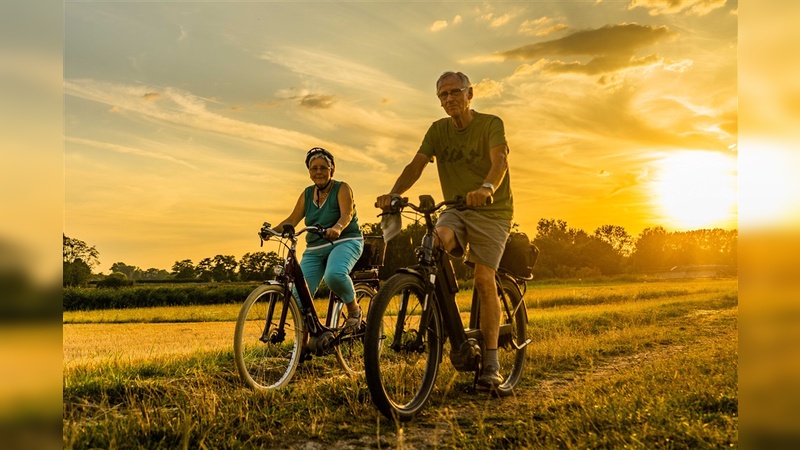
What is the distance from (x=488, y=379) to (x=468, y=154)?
1.84 meters

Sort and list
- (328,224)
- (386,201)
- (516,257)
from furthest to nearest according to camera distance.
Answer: (328,224)
(516,257)
(386,201)

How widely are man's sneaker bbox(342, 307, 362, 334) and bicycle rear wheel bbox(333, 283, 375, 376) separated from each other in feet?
0.13

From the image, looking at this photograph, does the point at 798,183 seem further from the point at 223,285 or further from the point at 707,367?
the point at 223,285

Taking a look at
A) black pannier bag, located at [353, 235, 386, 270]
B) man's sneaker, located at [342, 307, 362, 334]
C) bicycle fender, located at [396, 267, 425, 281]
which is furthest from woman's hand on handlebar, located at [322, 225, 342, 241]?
bicycle fender, located at [396, 267, 425, 281]

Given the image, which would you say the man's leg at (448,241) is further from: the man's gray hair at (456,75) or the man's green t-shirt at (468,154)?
the man's gray hair at (456,75)

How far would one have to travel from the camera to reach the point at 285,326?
6562 millimetres

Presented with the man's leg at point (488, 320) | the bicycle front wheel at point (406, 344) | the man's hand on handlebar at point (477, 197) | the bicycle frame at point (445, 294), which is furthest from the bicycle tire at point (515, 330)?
the man's hand on handlebar at point (477, 197)

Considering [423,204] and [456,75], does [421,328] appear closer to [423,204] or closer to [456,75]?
[423,204]

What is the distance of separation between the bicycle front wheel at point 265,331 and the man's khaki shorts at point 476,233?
73.4 inches

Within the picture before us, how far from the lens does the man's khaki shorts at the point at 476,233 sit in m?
5.57

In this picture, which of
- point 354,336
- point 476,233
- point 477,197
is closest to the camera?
point 477,197

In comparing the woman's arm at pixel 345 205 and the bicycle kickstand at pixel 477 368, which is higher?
the woman's arm at pixel 345 205

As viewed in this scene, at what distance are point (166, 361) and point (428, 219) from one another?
440 centimetres

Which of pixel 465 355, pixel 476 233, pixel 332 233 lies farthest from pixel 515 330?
pixel 332 233
